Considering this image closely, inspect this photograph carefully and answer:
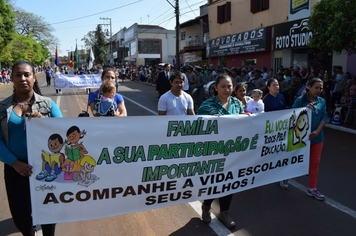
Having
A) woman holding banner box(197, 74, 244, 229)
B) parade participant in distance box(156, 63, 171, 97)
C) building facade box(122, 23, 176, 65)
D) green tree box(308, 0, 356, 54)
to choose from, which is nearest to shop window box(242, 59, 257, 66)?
green tree box(308, 0, 356, 54)

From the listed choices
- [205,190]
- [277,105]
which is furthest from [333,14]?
[205,190]

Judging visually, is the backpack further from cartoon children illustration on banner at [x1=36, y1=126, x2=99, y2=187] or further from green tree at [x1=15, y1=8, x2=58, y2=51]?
green tree at [x1=15, y1=8, x2=58, y2=51]

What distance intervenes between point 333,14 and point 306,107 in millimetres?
6504

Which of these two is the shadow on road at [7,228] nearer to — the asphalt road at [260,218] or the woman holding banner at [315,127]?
the asphalt road at [260,218]

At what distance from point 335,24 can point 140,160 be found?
8.26 metres

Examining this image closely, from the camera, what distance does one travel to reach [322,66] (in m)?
14.8

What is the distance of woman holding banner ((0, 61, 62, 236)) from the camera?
251cm

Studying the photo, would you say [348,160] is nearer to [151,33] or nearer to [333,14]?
[333,14]

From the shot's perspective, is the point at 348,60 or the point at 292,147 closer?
the point at 292,147

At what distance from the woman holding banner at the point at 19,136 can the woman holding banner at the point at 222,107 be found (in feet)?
5.62

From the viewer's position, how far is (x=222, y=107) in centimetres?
351

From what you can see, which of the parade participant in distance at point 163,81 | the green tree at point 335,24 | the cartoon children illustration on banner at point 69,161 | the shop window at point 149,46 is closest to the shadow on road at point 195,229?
the cartoon children illustration on banner at point 69,161

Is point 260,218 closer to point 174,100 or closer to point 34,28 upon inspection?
point 174,100

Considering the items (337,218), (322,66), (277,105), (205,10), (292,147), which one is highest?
(205,10)
